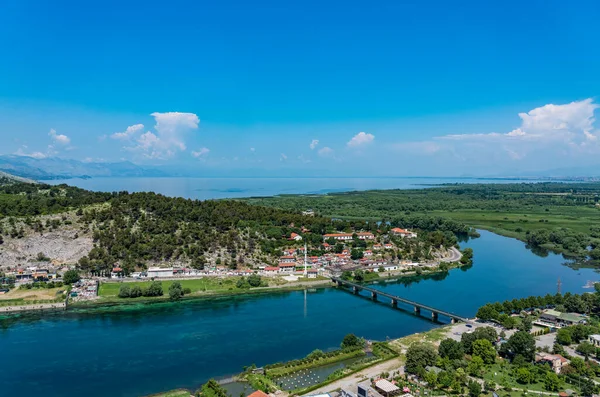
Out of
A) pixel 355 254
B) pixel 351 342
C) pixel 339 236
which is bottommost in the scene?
pixel 351 342

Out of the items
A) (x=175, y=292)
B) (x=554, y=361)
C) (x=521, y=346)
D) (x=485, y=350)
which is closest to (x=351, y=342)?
(x=485, y=350)

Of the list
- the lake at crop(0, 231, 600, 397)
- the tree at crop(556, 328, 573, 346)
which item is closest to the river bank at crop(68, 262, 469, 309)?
the lake at crop(0, 231, 600, 397)

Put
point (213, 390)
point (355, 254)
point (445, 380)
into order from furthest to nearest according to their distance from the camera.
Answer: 1. point (355, 254)
2. point (445, 380)
3. point (213, 390)

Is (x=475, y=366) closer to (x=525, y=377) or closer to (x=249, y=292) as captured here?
(x=525, y=377)

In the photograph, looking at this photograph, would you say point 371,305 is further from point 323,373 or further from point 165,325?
point 165,325

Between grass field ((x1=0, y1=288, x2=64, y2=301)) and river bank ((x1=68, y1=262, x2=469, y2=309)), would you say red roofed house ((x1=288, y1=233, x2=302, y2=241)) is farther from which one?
grass field ((x1=0, y1=288, x2=64, y2=301))

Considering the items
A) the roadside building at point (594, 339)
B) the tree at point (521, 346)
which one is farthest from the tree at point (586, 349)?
the tree at point (521, 346)
